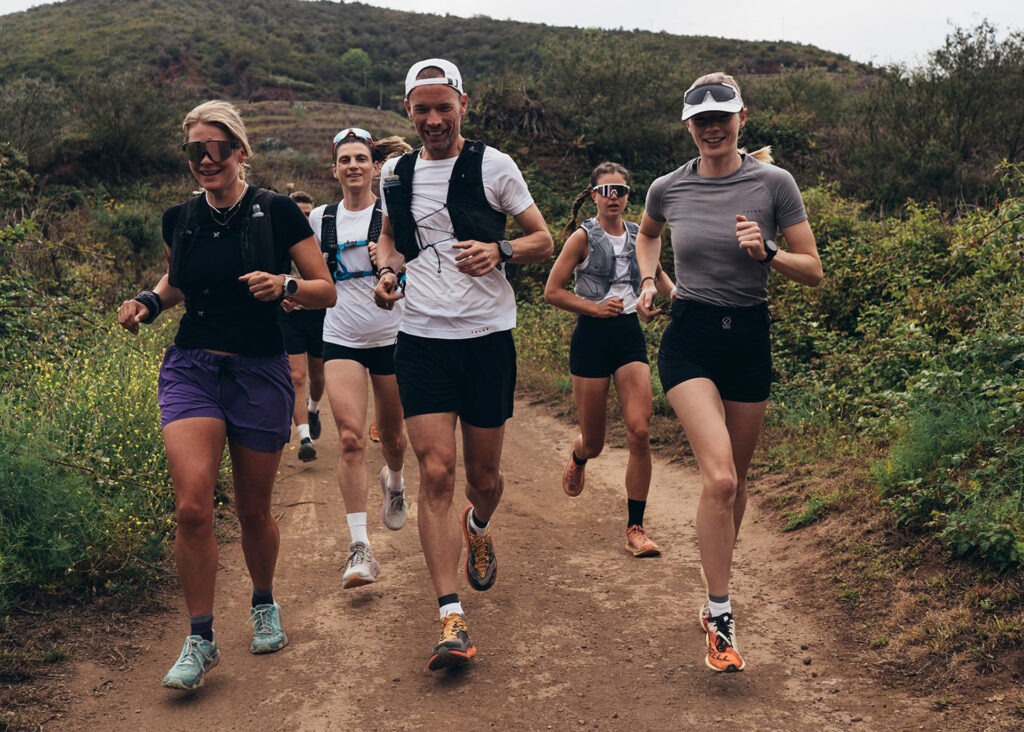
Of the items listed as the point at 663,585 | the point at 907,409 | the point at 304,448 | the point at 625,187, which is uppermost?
the point at 625,187

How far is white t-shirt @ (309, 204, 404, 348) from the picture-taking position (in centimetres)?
619

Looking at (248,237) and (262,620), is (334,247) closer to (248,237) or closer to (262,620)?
(248,237)

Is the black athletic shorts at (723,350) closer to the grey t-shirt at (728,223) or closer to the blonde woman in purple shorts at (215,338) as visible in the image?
the grey t-shirt at (728,223)

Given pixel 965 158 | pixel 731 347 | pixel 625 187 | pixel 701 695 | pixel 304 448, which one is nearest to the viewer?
pixel 701 695

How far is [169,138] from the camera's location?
2727 centimetres

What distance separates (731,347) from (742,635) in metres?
1.48

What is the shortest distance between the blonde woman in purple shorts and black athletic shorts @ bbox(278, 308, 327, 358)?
4.11m

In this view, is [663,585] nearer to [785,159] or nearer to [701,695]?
[701,695]

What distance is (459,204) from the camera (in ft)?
14.6

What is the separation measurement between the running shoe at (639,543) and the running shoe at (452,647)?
7.07 feet

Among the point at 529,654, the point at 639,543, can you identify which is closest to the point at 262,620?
the point at 529,654

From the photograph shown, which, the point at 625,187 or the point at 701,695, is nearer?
the point at 701,695

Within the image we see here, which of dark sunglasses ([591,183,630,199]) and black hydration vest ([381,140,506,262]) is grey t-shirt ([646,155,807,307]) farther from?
dark sunglasses ([591,183,630,199])

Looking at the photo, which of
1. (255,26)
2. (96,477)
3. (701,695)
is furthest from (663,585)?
(255,26)
